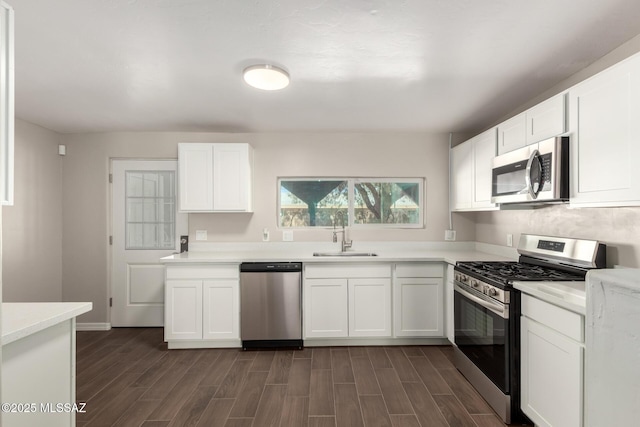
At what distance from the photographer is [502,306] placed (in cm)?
206

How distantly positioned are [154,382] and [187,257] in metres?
1.17

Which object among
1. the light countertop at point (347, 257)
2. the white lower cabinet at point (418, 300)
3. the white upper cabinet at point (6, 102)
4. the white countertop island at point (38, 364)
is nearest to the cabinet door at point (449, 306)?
the white lower cabinet at point (418, 300)

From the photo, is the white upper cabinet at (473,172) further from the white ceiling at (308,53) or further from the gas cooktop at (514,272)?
the gas cooktop at (514,272)

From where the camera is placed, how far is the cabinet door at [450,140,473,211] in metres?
3.30

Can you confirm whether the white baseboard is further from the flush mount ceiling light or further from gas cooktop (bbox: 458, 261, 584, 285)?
gas cooktop (bbox: 458, 261, 584, 285)

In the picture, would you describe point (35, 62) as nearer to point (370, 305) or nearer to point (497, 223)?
point (370, 305)

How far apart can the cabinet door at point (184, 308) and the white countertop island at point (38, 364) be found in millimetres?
1737

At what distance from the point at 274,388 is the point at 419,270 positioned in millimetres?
1761

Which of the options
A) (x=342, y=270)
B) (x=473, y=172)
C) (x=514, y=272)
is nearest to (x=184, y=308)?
(x=342, y=270)

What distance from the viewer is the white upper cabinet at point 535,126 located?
6.64 feet

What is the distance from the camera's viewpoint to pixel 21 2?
4.94 feet

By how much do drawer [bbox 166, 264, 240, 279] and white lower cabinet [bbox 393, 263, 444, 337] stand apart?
165 cm

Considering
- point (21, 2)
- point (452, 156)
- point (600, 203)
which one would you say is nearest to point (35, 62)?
point (21, 2)

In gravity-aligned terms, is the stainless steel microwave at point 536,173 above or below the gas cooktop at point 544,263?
above
